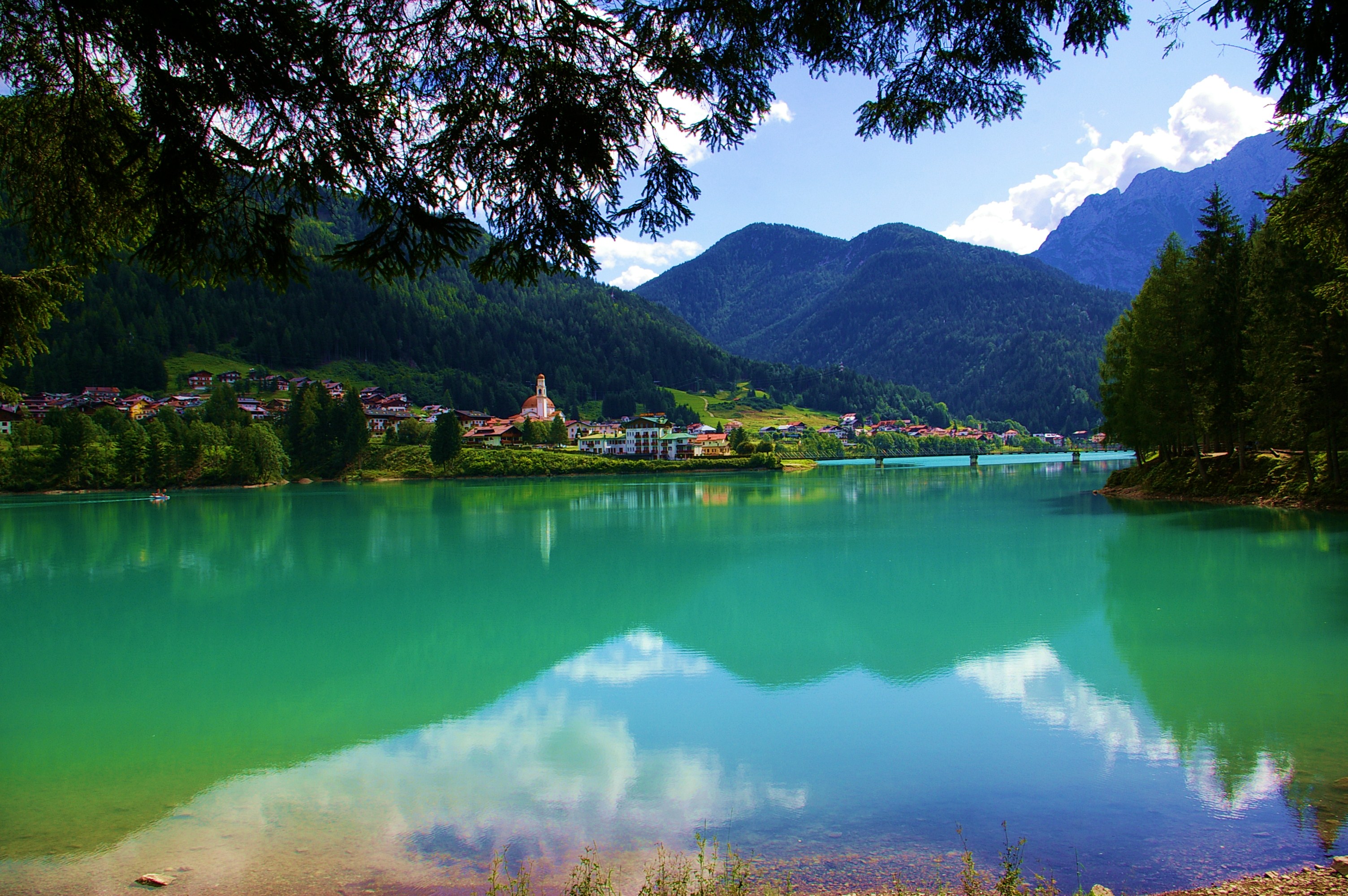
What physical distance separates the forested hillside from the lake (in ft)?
377

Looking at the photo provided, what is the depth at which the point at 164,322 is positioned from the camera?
429ft

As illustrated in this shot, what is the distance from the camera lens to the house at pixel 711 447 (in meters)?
109

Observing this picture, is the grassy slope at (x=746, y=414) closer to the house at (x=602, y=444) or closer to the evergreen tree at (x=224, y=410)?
the house at (x=602, y=444)

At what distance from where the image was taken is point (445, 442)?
8975 centimetres

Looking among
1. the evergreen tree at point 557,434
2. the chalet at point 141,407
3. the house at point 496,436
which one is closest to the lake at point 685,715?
the house at point 496,436

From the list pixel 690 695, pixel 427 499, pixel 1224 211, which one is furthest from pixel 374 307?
pixel 690 695

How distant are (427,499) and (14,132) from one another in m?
54.6

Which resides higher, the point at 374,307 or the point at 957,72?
the point at 374,307

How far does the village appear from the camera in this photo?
102188 millimetres

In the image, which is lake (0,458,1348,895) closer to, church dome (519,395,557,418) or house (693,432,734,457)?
house (693,432,734,457)

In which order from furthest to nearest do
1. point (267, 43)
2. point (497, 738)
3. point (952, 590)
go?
point (952, 590), point (497, 738), point (267, 43)

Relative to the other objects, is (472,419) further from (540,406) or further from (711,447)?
(711,447)

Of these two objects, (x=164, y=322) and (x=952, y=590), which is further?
(x=164, y=322)

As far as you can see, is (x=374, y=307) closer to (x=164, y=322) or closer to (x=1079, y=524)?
(x=164, y=322)
